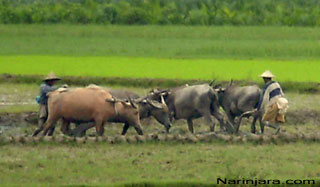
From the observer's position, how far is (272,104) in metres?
15.3

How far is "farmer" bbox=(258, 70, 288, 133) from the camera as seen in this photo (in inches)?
600

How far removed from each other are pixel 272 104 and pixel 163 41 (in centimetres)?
1225

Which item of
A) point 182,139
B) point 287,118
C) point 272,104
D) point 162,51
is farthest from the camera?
point 162,51

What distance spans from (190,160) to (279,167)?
4.05ft

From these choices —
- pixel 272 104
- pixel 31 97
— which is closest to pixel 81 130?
pixel 272 104

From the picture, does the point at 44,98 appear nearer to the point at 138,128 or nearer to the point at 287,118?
the point at 138,128

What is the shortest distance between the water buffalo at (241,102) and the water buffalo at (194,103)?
12.3 inches

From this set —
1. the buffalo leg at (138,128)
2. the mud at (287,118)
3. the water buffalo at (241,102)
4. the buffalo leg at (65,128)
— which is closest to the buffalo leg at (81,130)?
the buffalo leg at (65,128)

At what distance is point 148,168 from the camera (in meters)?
12.8

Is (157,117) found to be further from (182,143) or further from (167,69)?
(167,69)

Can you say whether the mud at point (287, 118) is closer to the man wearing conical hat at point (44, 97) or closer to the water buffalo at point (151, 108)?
the man wearing conical hat at point (44, 97)

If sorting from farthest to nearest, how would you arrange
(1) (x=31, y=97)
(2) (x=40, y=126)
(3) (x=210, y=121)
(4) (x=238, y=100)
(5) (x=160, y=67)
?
(5) (x=160, y=67), (1) (x=31, y=97), (4) (x=238, y=100), (3) (x=210, y=121), (2) (x=40, y=126)

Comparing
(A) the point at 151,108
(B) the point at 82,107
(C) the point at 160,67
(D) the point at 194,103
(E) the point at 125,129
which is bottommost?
(E) the point at 125,129

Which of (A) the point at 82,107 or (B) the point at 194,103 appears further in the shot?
(B) the point at 194,103
